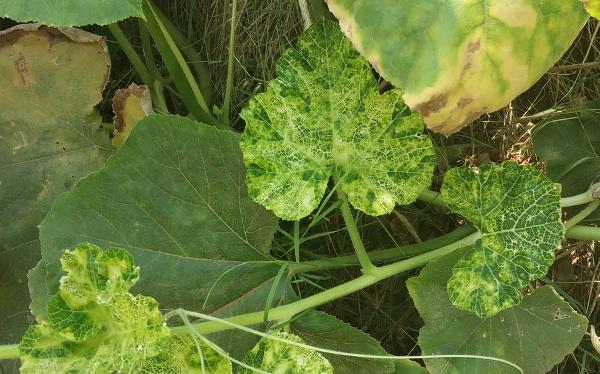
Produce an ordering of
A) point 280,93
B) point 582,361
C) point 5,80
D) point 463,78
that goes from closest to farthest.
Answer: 1. point 463,78
2. point 280,93
3. point 5,80
4. point 582,361

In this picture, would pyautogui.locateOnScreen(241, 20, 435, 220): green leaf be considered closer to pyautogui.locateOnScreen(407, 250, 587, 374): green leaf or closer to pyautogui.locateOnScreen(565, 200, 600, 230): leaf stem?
pyautogui.locateOnScreen(407, 250, 587, 374): green leaf

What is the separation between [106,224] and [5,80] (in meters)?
0.33

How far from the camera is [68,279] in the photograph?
819 millimetres

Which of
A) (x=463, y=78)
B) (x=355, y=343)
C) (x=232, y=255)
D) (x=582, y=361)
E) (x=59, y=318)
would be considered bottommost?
(x=582, y=361)

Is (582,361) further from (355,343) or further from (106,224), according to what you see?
(106,224)

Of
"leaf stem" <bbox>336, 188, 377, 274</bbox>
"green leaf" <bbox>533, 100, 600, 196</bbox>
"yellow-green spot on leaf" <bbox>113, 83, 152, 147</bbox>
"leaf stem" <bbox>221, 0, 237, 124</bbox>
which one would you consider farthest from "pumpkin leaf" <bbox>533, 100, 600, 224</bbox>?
"yellow-green spot on leaf" <bbox>113, 83, 152, 147</bbox>

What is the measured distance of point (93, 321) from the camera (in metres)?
0.83

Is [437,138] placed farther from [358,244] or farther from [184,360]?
[184,360]

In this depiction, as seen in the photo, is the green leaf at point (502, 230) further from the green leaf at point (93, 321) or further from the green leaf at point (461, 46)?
the green leaf at point (93, 321)

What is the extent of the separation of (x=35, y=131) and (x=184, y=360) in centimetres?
48

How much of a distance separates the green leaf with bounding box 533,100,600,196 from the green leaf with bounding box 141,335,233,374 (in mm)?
631

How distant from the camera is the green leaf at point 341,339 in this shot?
1060 millimetres

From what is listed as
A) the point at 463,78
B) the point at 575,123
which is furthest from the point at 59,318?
the point at 575,123

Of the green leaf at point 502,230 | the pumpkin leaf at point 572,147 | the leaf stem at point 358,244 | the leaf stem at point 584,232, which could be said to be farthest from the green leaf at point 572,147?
the leaf stem at point 358,244
